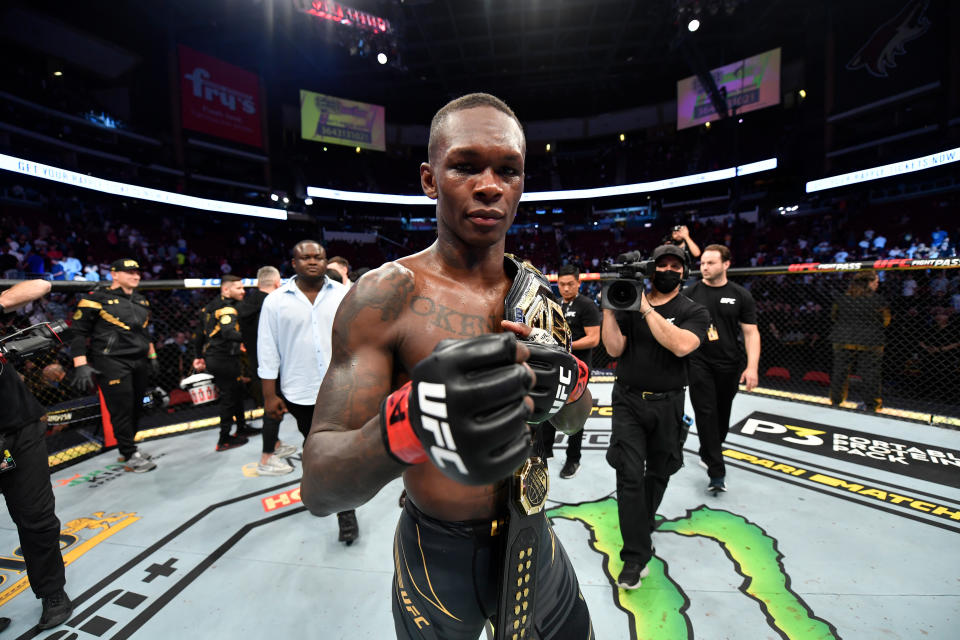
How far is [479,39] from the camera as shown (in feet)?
54.6

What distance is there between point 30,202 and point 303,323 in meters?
18.2

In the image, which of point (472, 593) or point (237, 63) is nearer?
point (472, 593)

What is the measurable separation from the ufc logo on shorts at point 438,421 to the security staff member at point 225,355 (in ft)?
14.6

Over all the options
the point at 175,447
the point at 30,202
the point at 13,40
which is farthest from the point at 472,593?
the point at 13,40

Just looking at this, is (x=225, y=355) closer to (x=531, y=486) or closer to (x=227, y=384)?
(x=227, y=384)

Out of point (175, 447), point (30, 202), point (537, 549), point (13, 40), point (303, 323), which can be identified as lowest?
point (175, 447)

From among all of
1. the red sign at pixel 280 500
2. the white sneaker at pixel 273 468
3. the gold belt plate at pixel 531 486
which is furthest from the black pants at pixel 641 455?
the white sneaker at pixel 273 468

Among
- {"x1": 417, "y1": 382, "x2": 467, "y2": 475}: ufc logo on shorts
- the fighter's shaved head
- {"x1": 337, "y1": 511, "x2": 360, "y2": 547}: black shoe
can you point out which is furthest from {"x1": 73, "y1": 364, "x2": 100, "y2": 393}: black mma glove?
{"x1": 417, "y1": 382, "x2": 467, "y2": 475}: ufc logo on shorts

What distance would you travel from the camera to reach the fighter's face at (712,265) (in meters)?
3.51

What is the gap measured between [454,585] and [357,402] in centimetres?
58

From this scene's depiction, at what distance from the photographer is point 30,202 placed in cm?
1373

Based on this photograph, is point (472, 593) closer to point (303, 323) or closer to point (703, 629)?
point (703, 629)

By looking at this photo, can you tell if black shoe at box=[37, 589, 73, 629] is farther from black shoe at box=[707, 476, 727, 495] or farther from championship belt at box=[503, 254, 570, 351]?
black shoe at box=[707, 476, 727, 495]

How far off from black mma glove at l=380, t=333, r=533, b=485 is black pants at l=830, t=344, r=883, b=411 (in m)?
6.39
